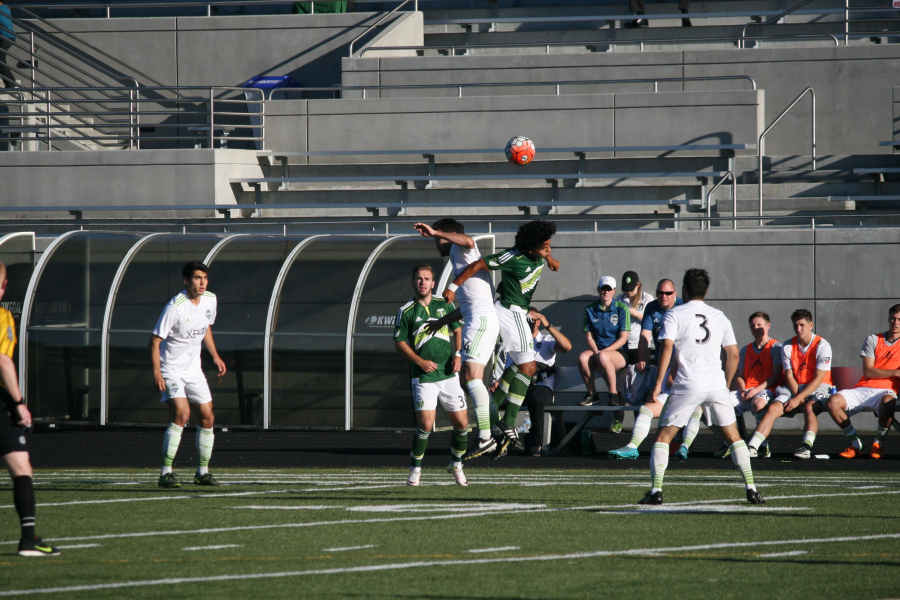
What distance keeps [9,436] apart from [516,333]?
5.95 meters

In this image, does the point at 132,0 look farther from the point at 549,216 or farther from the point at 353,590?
the point at 353,590

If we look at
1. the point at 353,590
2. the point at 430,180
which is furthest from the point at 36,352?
the point at 353,590

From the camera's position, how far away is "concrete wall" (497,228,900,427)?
16.9 meters

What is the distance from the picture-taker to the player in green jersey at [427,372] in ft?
33.3

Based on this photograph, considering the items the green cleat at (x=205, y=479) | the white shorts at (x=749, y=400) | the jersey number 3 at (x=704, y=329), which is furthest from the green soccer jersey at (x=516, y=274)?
the white shorts at (x=749, y=400)

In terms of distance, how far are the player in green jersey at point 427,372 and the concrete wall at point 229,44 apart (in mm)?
18599

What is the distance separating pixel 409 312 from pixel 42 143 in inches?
701

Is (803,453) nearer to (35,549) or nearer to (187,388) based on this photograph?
(187,388)

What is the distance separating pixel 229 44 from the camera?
2869 cm

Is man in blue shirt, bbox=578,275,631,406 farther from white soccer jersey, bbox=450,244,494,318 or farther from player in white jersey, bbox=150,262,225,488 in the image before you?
player in white jersey, bbox=150,262,225,488

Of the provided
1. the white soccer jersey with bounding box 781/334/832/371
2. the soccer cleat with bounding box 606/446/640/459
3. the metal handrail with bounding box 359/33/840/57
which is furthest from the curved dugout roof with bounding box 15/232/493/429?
the metal handrail with bounding box 359/33/840/57

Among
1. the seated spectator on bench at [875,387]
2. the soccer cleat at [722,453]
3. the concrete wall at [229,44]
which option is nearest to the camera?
the soccer cleat at [722,453]

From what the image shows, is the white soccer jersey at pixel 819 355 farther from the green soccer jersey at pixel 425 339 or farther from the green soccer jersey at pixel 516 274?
the green soccer jersey at pixel 425 339

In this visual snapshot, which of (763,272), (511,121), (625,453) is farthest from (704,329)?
(511,121)
